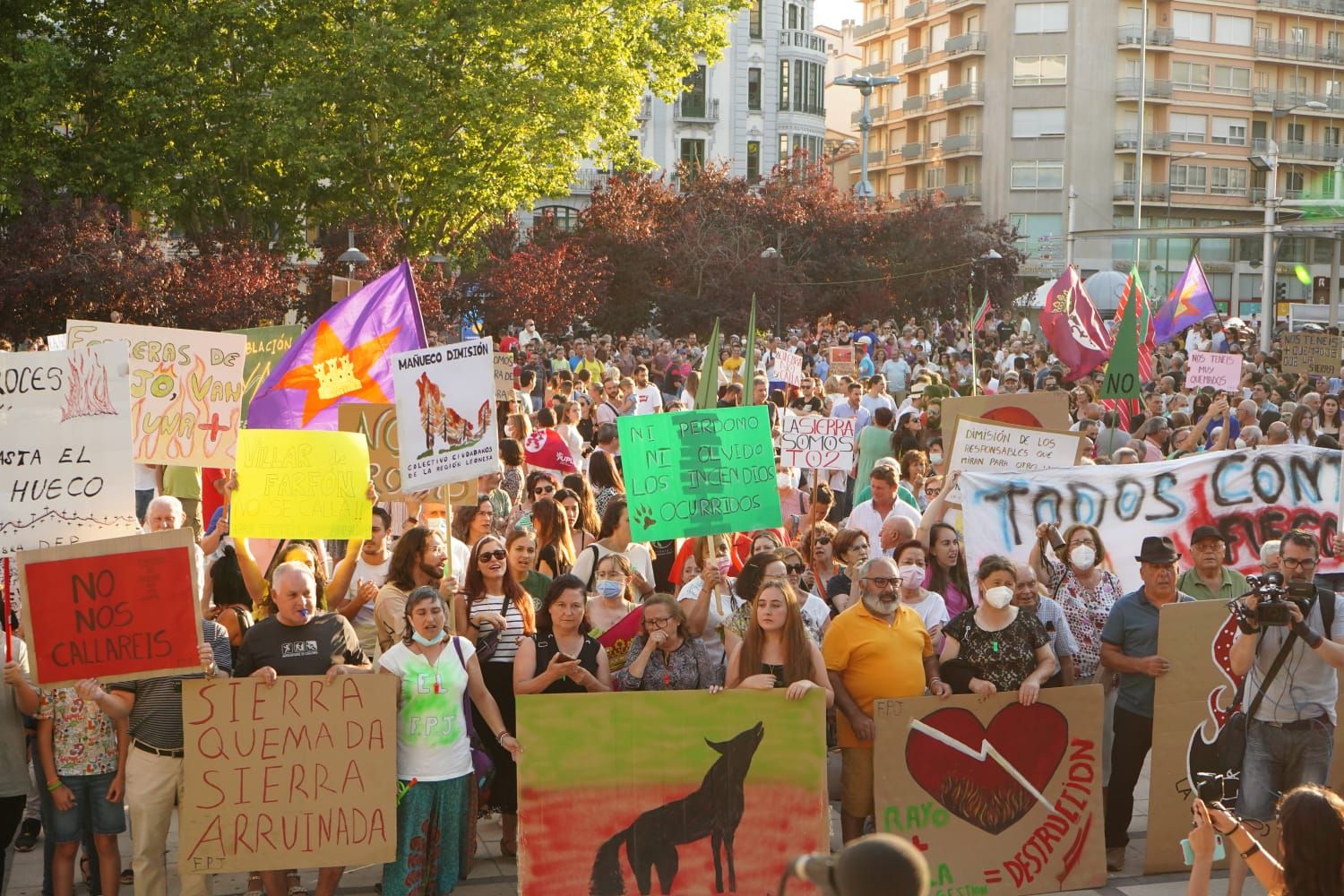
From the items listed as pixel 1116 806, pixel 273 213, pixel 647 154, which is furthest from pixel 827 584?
pixel 647 154

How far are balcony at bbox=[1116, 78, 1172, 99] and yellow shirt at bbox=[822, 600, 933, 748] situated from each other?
7062cm

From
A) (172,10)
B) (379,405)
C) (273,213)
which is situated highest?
(172,10)

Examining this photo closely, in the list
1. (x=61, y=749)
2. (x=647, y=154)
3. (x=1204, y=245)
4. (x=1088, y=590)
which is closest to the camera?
(x=61, y=749)

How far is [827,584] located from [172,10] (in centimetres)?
2511

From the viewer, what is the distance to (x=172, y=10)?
1157 inches

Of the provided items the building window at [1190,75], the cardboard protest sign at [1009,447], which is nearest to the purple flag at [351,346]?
the cardboard protest sign at [1009,447]

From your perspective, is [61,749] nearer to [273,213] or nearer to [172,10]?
[172,10]

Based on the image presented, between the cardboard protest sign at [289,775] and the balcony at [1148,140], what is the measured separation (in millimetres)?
71585

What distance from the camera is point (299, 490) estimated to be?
7.91m

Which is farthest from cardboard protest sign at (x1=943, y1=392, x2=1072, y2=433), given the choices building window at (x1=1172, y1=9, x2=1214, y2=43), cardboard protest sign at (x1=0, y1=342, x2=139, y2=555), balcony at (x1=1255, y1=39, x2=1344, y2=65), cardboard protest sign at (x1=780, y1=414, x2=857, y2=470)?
balcony at (x1=1255, y1=39, x2=1344, y2=65)

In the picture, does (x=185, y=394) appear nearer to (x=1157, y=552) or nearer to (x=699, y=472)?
(x=699, y=472)

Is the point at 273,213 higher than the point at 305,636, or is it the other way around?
the point at 273,213

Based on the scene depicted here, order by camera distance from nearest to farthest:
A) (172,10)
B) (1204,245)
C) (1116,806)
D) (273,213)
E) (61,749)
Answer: (61,749) → (1116,806) → (172,10) → (273,213) → (1204,245)

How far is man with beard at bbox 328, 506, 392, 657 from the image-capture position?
7.78 m
